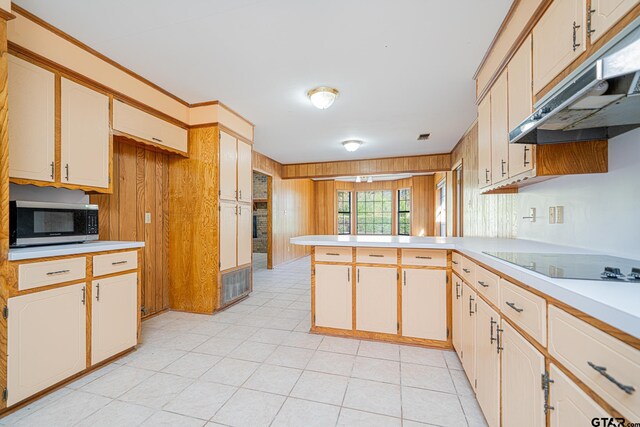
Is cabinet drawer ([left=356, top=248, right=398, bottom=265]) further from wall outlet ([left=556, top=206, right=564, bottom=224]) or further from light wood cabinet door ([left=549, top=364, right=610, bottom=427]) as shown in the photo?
light wood cabinet door ([left=549, top=364, right=610, bottom=427])

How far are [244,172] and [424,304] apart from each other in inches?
111

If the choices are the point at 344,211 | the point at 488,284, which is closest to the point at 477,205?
the point at 488,284

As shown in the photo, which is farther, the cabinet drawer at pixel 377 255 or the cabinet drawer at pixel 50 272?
the cabinet drawer at pixel 377 255

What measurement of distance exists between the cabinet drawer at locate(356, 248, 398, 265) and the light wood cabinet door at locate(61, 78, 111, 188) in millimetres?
2347

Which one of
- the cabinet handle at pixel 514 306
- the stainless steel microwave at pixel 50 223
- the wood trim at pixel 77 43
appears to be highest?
the wood trim at pixel 77 43

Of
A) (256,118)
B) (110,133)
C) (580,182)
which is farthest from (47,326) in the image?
(580,182)

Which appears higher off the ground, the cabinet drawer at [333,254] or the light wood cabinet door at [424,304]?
A: the cabinet drawer at [333,254]

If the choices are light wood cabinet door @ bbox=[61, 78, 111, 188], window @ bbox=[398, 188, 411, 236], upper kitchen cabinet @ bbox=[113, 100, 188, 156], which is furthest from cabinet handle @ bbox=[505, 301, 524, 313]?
window @ bbox=[398, 188, 411, 236]

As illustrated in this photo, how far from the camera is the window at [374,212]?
935cm

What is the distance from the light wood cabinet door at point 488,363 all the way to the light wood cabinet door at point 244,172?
312 cm

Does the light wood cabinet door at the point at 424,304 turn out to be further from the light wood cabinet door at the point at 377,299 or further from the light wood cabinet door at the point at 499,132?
the light wood cabinet door at the point at 499,132

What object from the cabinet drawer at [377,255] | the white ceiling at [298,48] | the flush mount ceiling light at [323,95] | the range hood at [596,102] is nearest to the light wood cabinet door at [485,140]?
the white ceiling at [298,48]

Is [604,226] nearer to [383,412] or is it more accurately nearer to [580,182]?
[580,182]

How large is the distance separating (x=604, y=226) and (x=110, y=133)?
12.1 feet
